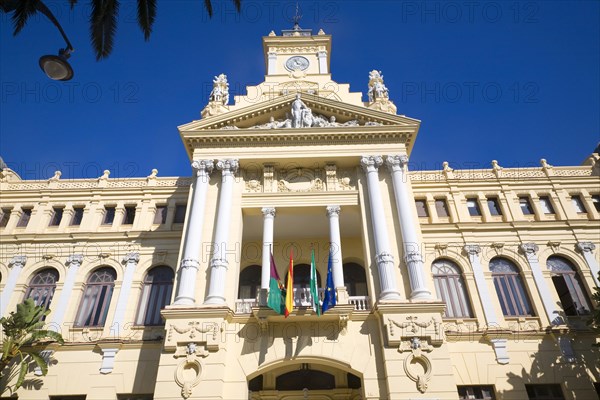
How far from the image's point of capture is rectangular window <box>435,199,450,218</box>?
24.2 m

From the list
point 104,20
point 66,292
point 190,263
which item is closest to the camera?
point 104,20

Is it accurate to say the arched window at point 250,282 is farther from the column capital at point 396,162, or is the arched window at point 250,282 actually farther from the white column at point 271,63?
the white column at point 271,63

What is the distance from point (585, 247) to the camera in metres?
22.2

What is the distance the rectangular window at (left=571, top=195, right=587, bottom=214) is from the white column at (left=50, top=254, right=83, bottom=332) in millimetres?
28456

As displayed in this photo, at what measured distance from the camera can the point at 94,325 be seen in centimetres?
2075

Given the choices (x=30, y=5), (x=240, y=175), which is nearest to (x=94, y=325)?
(x=240, y=175)

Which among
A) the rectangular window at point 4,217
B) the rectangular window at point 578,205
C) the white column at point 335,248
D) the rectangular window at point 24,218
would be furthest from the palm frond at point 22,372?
the rectangular window at point 578,205

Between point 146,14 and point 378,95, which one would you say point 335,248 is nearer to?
point 378,95

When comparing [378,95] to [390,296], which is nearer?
[390,296]

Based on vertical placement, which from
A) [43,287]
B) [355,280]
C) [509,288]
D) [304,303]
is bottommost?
[304,303]

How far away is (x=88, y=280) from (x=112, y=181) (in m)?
6.54

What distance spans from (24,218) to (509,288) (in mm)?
28083

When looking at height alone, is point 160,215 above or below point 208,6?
above

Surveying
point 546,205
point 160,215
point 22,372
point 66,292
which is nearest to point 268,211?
point 160,215
